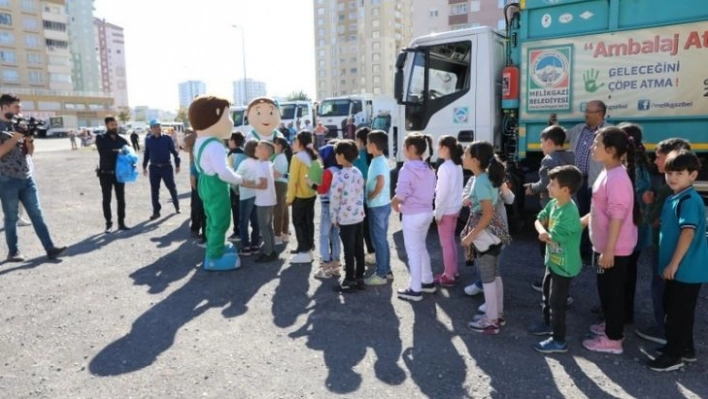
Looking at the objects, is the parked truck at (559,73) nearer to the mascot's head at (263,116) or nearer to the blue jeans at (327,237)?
the mascot's head at (263,116)

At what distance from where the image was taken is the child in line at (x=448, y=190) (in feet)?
15.9

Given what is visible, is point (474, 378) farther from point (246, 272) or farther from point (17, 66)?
point (17, 66)

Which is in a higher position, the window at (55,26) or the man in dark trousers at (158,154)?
the window at (55,26)

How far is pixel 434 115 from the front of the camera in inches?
288

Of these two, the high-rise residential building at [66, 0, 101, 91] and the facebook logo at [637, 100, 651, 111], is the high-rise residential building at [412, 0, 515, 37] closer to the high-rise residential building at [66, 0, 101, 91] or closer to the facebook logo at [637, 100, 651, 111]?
the facebook logo at [637, 100, 651, 111]

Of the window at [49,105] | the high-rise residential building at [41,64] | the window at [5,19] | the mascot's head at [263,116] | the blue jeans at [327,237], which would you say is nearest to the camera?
the blue jeans at [327,237]

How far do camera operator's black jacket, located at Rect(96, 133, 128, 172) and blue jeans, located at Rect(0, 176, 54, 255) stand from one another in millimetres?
1497

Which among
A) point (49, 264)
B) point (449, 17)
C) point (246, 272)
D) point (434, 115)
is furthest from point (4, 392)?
point (449, 17)

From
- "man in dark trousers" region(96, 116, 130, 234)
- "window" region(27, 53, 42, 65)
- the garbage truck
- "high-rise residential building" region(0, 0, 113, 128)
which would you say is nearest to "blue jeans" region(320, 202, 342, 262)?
the garbage truck

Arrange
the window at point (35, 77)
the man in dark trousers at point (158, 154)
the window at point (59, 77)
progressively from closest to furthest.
Result: the man in dark trousers at point (158, 154) → the window at point (35, 77) → the window at point (59, 77)

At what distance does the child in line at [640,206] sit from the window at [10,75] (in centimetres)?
8143

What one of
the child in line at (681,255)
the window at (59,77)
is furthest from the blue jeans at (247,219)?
the window at (59,77)

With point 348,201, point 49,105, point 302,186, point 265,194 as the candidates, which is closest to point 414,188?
point 348,201

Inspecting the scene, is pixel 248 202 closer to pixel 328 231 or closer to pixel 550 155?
pixel 328 231
